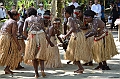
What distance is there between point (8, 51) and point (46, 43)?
36.2 inches

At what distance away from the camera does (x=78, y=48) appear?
7734 mm

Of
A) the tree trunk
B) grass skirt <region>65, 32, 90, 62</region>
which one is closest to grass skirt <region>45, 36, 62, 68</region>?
grass skirt <region>65, 32, 90, 62</region>

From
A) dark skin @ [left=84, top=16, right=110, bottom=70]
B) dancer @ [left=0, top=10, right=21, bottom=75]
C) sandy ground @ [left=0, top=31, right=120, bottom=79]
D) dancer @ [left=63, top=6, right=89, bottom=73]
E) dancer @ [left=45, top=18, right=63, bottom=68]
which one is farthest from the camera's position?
dancer @ [left=45, top=18, right=63, bottom=68]

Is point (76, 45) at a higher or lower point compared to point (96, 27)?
lower

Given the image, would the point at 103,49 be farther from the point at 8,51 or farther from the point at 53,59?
the point at 8,51

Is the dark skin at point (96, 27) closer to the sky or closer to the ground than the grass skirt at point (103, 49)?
closer to the sky

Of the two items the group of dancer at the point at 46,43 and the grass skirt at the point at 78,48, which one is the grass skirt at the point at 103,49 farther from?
the grass skirt at the point at 78,48

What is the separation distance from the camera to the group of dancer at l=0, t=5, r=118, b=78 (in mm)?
7234

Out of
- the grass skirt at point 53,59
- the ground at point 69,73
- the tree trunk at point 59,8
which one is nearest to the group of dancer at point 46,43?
the grass skirt at point 53,59

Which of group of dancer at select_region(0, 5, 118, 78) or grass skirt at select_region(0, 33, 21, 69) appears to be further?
grass skirt at select_region(0, 33, 21, 69)

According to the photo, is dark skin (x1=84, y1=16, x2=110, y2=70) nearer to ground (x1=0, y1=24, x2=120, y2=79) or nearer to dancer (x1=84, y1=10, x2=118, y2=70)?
dancer (x1=84, y1=10, x2=118, y2=70)

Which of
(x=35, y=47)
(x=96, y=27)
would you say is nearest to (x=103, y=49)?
(x=96, y=27)

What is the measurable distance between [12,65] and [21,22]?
1.45 metres

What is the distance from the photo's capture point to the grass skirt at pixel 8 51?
7.54 metres
